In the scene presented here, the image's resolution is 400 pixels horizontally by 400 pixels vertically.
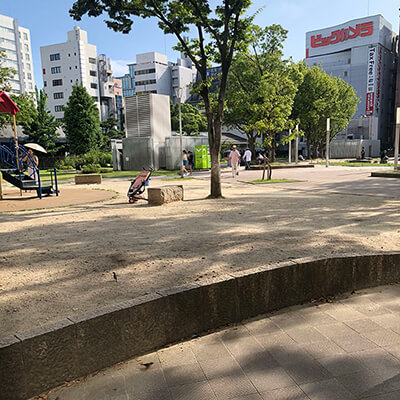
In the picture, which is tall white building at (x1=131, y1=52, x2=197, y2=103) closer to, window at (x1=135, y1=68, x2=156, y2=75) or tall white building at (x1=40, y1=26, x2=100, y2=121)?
window at (x1=135, y1=68, x2=156, y2=75)

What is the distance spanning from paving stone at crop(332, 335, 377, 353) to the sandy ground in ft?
4.63

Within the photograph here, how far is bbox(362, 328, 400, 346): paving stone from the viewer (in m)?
2.98

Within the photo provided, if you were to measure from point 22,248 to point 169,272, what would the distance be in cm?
265

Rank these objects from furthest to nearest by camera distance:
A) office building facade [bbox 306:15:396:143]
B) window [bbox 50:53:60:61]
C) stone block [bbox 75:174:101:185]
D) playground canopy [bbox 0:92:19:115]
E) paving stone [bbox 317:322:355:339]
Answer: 1. window [bbox 50:53:60:61]
2. office building facade [bbox 306:15:396:143]
3. stone block [bbox 75:174:101:185]
4. playground canopy [bbox 0:92:19:115]
5. paving stone [bbox 317:322:355:339]

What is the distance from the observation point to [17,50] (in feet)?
302

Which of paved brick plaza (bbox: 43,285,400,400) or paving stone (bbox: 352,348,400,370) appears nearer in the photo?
paved brick plaza (bbox: 43,285,400,400)

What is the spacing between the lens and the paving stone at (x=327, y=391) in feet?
7.59

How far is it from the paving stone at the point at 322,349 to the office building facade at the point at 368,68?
68663 mm

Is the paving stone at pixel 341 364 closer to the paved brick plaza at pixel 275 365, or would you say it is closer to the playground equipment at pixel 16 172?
the paved brick plaza at pixel 275 365

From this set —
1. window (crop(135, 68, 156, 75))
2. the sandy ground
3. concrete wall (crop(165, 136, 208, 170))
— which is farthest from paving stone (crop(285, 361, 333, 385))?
window (crop(135, 68, 156, 75))

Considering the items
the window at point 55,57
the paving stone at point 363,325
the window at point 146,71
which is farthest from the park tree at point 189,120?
the paving stone at point 363,325

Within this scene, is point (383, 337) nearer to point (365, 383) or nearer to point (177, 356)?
point (365, 383)

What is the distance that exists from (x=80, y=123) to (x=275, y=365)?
40635mm

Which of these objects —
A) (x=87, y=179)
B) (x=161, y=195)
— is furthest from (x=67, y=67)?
(x=161, y=195)
